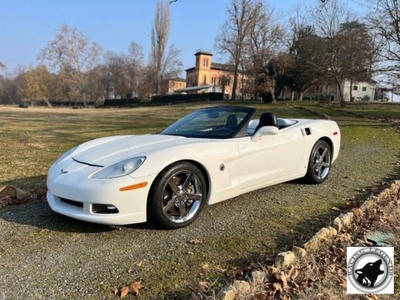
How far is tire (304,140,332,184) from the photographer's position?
4.98 meters

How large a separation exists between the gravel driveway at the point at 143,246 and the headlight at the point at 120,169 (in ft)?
1.95

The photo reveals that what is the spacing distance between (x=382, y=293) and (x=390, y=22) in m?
19.8

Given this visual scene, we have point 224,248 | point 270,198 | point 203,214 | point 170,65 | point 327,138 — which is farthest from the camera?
point 170,65

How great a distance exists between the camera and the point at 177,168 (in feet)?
10.7

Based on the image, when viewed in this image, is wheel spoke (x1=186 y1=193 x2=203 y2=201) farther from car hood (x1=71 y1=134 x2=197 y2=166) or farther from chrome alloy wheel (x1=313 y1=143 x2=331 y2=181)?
chrome alloy wheel (x1=313 y1=143 x2=331 y2=181)

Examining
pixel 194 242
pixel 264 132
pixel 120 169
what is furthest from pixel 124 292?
pixel 264 132

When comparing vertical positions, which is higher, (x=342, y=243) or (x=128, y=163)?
(x=128, y=163)

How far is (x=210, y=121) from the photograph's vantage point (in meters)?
4.49

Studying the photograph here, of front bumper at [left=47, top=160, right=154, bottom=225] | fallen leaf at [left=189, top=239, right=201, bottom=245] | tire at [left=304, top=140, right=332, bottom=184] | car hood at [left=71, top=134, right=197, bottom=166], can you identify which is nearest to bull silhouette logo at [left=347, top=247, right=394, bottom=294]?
fallen leaf at [left=189, top=239, right=201, bottom=245]

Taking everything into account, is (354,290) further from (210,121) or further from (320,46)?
(320,46)

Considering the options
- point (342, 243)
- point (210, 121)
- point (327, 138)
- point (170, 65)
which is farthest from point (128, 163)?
point (170, 65)

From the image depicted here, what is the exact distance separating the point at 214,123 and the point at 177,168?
1334 mm

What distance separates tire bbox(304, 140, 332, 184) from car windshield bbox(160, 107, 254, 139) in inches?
52.2

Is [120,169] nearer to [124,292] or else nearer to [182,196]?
[182,196]
